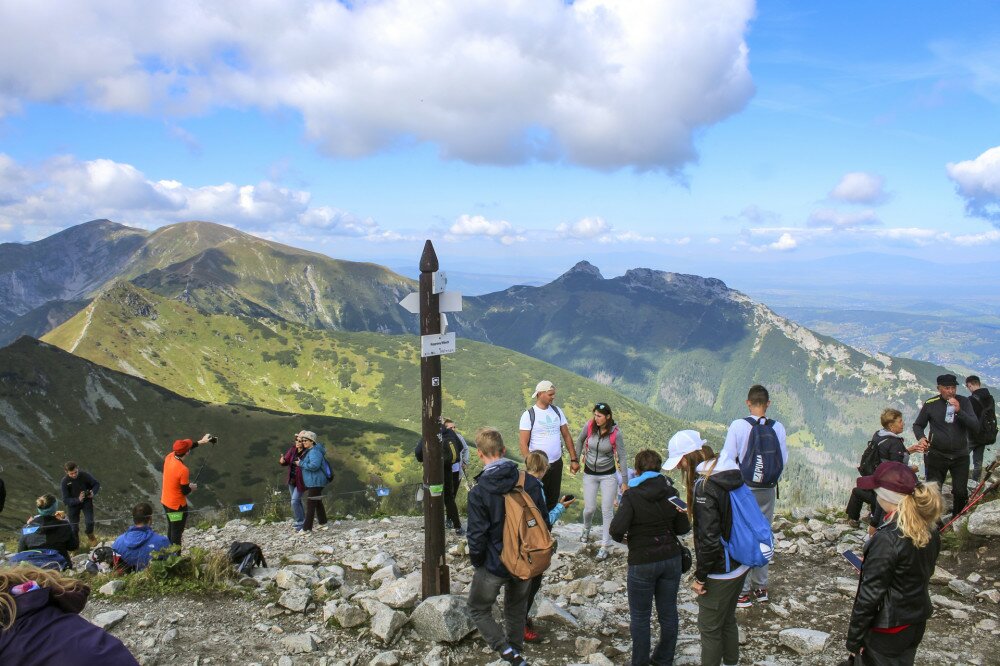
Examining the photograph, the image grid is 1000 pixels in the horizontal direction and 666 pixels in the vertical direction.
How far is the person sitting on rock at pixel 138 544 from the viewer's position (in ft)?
31.7

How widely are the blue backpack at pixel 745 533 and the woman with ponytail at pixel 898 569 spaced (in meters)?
0.91

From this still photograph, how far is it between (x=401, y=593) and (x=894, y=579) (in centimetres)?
614

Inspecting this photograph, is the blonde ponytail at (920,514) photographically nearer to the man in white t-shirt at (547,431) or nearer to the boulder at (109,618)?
the man in white t-shirt at (547,431)

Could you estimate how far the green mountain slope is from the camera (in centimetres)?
9100

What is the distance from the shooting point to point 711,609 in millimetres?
6051

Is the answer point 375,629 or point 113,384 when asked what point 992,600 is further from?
point 113,384

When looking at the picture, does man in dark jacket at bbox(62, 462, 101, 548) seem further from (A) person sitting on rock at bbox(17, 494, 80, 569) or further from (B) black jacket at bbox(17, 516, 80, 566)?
(B) black jacket at bbox(17, 516, 80, 566)

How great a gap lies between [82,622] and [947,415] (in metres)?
12.7

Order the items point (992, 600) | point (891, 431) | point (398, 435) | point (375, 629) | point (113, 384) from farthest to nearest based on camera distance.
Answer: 1. point (398, 435)
2. point (113, 384)
3. point (891, 431)
4. point (992, 600)
5. point (375, 629)

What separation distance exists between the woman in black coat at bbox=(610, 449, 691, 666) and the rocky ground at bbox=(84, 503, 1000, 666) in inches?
38.0

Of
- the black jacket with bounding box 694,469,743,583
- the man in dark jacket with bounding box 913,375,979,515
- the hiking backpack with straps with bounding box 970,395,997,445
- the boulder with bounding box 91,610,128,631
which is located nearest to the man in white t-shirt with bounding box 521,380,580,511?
the black jacket with bounding box 694,469,743,583

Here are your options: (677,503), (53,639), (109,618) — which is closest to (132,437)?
(109,618)

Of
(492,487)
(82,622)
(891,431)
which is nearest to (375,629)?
(492,487)

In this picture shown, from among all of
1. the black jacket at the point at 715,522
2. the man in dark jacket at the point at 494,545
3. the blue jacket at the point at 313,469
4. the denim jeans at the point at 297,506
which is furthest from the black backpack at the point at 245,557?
the black jacket at the point at 715,522
